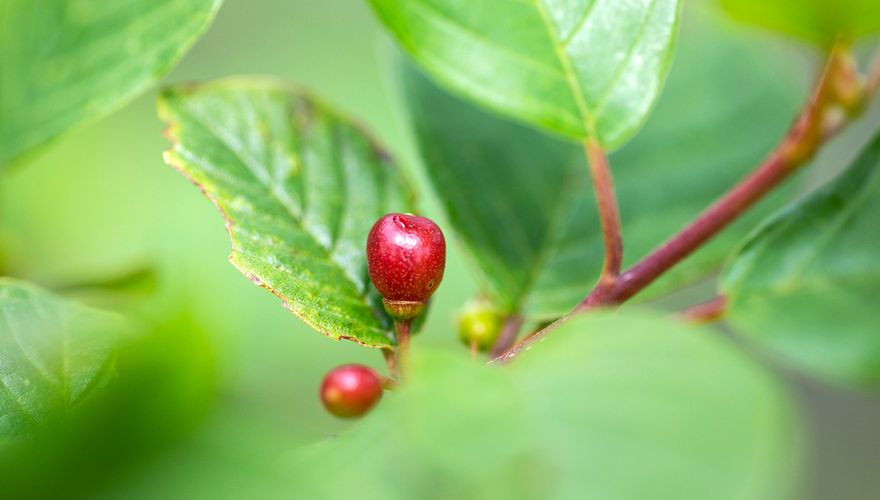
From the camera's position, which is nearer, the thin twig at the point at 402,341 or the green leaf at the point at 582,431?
the green leaf at the point at 582,431

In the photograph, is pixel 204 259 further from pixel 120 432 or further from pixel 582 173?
pixel 582 173

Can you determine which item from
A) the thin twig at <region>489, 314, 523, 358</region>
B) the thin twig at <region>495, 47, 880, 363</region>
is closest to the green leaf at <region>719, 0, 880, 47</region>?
the thin twig at <region>495, 47, 880, 363</region>

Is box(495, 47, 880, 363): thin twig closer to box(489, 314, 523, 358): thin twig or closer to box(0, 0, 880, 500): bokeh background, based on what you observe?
box(489, 314, 523, 358): thin twig

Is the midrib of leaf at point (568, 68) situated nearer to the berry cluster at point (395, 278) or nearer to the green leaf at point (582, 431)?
the berry cluster at point (395, 278)

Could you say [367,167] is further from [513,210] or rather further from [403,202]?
[513,210]

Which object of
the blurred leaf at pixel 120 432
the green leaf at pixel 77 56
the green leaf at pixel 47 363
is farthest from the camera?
the green leaf at pixel 77 56

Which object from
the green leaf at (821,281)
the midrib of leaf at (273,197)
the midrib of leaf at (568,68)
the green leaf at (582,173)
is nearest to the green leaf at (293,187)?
the midrib of leaf at (273,197)
